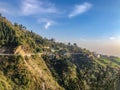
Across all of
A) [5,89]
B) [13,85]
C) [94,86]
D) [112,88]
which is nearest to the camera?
[112,88]

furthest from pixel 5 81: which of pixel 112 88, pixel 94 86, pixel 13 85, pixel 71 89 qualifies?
pixel 112 88

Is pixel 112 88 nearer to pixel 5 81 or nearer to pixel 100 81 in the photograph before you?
pixel 100 81

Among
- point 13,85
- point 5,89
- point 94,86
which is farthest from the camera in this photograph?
point 13,85

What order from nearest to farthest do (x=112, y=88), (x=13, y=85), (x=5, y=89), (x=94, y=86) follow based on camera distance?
1. (x=112, y=88)
2. (x=94, y=86)
3. (x=5, y=89)
4. (x=13, y=85)

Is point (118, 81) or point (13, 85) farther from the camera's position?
point (13, 85)

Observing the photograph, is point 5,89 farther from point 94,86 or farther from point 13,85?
point 94,86

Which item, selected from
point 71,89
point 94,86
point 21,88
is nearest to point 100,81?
point 94,86

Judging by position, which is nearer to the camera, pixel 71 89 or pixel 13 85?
pixel 71 89

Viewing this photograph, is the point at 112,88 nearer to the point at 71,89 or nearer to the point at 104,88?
the point at 104,88

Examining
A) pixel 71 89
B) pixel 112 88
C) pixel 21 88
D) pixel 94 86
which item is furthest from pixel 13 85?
pixel 112 88
